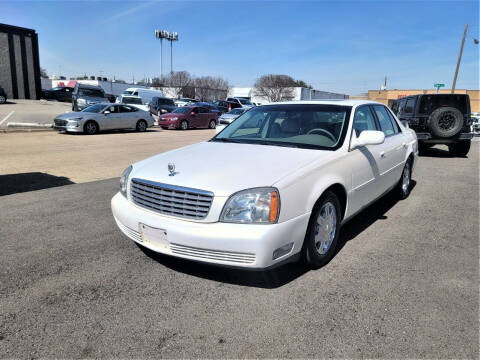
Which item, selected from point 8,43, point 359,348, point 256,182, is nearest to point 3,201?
point 256,182

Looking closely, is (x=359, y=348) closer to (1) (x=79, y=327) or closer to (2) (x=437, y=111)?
(1) (x=79, y=327)

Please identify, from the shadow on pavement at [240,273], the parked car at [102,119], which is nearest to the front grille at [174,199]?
the shadow on pavement at [240,273]

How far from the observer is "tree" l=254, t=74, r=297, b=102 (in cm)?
5931

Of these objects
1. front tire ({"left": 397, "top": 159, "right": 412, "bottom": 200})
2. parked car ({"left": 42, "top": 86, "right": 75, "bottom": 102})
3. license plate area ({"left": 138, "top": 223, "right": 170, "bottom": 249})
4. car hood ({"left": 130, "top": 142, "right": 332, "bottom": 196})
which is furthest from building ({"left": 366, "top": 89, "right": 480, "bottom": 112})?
license plate area ({"left": 138, "top": 223, "right": 170, "bottom": 249})

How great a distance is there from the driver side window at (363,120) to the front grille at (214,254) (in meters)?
2.19

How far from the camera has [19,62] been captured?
36.1 metres

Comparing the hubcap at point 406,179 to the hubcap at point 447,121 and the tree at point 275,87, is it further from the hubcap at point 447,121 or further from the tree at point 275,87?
the tree at point 275,87

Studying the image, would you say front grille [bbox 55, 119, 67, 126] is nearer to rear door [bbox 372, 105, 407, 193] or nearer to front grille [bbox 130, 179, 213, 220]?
rear door [bbox 372, 105, 407, 193]

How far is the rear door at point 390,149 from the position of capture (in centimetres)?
471

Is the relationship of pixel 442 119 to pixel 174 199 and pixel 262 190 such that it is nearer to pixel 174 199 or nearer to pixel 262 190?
pixel 262 190

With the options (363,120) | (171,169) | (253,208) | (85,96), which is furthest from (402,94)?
(253,208)

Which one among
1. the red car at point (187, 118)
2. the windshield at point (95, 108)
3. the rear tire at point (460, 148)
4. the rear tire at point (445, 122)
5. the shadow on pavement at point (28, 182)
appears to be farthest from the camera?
the red car at point (187, 118)

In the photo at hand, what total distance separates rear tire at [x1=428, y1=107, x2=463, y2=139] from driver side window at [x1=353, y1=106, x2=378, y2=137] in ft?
21.3

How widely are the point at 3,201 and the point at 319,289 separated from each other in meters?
4.97
